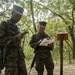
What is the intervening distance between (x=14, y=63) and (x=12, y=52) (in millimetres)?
201

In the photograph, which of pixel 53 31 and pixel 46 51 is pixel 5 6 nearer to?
pixel 46 51

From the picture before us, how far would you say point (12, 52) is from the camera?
14.5 ft

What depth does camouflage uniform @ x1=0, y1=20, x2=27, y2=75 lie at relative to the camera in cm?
432

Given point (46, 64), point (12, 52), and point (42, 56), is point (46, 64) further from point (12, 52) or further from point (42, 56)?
point (12, 52)

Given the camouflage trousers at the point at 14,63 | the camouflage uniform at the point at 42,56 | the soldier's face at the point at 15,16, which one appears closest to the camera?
the soldier's face at the point at 15,16

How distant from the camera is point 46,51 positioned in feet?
19.6

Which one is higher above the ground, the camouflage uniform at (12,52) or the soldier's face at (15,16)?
the soldier's face at (15,16)

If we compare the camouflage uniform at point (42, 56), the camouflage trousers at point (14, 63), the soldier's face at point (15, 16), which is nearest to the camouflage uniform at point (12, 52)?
the camouflage trousers at point (14, 63)

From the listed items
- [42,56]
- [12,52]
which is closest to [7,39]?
[12,52]

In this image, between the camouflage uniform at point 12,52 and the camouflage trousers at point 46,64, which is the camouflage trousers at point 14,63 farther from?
the camouflage trousers at point 46,64

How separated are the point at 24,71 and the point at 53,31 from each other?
18383mm

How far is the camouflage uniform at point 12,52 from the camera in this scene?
432 centimetres

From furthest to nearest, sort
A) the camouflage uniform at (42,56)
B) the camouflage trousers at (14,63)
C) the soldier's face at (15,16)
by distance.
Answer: the camouflage uniform at (42,56) < the camouflage trousers at (14,63) < the soldier's face at (15,16)

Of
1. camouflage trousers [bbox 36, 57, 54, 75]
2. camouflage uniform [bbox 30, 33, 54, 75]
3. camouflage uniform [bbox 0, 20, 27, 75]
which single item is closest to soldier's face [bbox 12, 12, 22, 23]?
camouflage uniform [bbox 0, 20, 27, 75]
